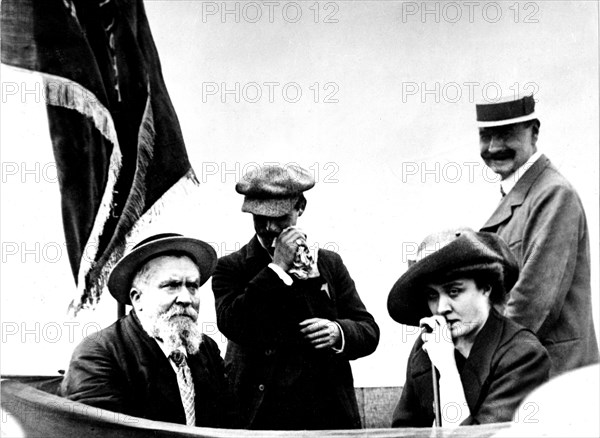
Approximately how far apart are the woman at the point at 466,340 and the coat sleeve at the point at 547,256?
3.4 inches

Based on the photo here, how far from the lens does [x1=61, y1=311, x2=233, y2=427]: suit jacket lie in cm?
773

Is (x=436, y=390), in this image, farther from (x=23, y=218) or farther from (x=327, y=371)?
(x=23, y=218)

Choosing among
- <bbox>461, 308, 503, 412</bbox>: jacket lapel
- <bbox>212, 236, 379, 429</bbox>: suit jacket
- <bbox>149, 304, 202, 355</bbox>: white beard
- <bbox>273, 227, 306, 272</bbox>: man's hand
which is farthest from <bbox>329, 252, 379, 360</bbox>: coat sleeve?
<bbox>149, 304, 202, 355</bbox>: white beard

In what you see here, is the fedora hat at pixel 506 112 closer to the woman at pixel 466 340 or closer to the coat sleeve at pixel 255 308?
the woman at pixel 466 340

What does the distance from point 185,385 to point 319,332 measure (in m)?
0.77

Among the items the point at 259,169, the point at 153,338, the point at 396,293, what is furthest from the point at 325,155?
the point at 153,338

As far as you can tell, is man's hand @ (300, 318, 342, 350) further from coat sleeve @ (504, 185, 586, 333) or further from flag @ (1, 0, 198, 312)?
flag @ (1, 0, 198, 312)

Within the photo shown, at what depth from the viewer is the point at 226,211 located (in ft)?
26.3

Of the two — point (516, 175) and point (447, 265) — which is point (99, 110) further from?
point (516, 175)

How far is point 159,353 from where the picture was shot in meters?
7.79

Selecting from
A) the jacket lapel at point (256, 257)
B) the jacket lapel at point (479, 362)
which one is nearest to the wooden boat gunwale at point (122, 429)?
the jacket lapel at point (479, 362)

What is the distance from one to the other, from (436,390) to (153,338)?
59.8 inches

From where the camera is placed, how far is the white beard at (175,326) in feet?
25.6

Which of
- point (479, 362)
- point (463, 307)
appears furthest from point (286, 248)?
point (479, 362)
